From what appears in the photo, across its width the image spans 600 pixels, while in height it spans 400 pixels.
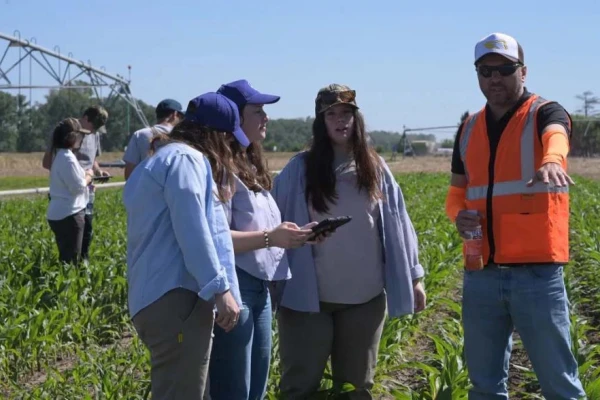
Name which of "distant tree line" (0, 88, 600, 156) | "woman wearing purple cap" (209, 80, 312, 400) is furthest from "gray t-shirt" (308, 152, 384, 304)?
"distant tree line" (0, 88, 600, 156)

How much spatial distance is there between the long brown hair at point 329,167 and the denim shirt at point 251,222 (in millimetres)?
437

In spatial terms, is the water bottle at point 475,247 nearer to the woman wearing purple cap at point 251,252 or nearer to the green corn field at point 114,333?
the woman wearing purple cap at point 251,252

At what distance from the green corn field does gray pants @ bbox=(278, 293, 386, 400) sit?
0.22 metres

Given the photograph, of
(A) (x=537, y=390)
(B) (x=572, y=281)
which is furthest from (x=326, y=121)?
(B) (x=572, y=281)

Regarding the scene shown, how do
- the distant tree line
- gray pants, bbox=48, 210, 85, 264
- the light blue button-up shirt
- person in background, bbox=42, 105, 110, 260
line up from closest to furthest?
the light blue button-up shirt
gray pants, bbox=48, 210, 85, 264
person in background, bbox=42, 105, 110, 260
the distant tree line

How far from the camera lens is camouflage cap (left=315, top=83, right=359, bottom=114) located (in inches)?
180

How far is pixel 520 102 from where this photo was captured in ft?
13.2

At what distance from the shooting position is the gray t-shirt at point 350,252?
15.1 feet

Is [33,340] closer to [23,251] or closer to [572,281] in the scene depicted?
[23,251]

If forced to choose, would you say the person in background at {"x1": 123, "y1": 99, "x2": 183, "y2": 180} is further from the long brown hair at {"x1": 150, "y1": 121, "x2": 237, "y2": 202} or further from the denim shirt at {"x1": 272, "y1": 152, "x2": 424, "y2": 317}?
the long brown hair at {"x1": 150, "y1": 121, "x2": 237, "y2": 202}

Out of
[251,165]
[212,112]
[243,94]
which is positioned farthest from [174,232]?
[243,94]

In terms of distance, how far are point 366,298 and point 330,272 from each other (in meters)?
0.21

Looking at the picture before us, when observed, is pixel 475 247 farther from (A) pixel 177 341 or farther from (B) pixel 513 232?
(A) pixel 177 341

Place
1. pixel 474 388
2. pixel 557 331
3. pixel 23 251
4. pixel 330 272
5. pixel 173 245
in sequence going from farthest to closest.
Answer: pixel 23 251 < pixel 330 272 < pixel 474 388 < pixel 557 331 < pixel 173 245
